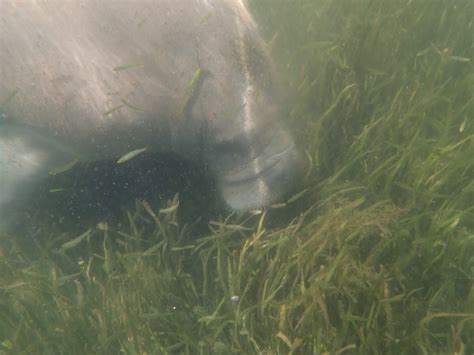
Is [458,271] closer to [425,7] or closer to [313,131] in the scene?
[313,131]

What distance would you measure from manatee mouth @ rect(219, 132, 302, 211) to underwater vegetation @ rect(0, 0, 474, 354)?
0.38ft

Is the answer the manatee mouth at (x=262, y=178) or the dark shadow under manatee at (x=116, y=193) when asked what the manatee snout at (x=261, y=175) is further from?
the dark shadow under manatee at (x=116, y=193)

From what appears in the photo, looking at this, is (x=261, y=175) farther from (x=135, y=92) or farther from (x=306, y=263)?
(x=135, y=92)

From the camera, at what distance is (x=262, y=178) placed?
3.35 m

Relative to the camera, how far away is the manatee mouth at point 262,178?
131 inches

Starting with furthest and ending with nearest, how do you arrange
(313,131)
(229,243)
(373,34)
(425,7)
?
1. (425,7)
2. (373,34)
3. (313,131)
4. (229,243)

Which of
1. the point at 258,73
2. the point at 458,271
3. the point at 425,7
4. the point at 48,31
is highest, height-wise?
the point at 48,31

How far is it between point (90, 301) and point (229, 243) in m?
1.02

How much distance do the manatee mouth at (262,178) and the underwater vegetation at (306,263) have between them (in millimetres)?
116

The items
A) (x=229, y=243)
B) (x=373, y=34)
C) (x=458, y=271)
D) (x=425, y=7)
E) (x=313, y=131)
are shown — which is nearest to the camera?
(x=458, y=271)

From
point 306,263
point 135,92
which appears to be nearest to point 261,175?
point 306,263

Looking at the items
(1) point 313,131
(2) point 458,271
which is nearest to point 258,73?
(1) point 313,131

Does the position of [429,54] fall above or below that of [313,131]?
below

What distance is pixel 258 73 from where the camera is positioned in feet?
11.2
